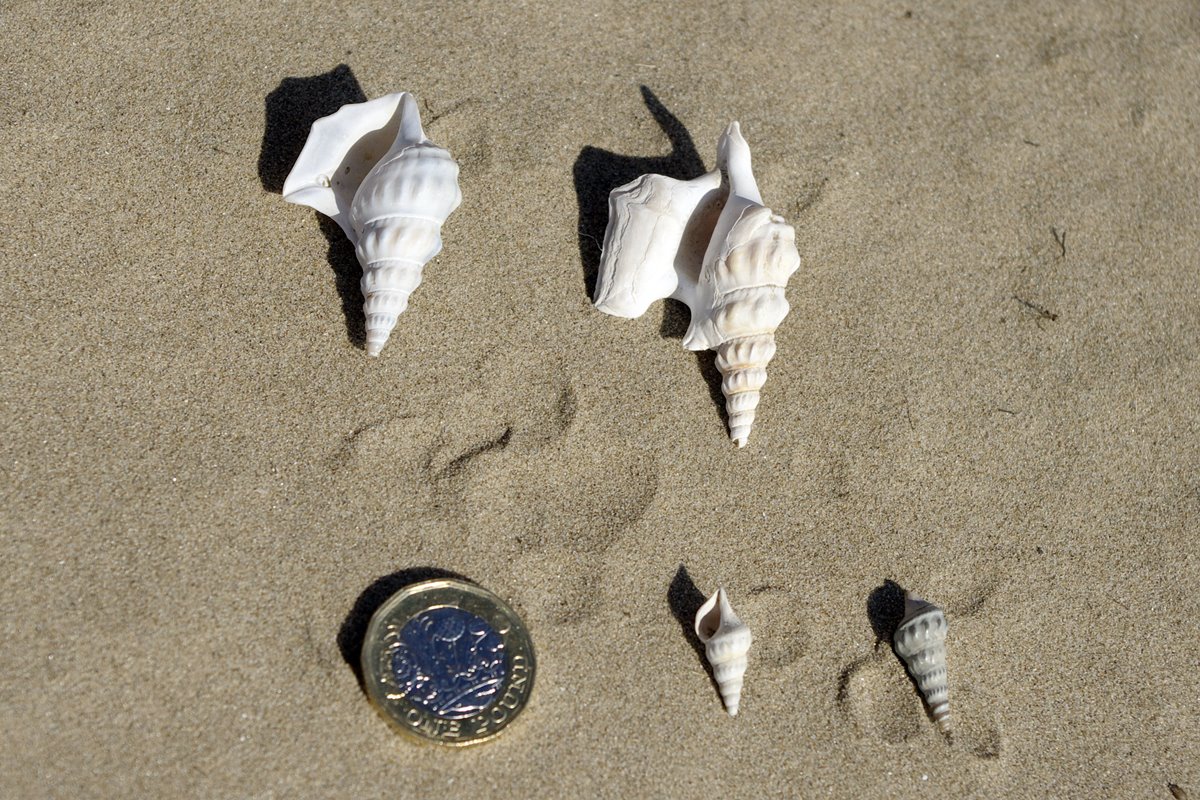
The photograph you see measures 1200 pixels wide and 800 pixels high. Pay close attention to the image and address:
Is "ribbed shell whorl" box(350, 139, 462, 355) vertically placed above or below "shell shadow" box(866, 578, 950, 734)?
above

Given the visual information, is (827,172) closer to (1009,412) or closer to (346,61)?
(1009,412)

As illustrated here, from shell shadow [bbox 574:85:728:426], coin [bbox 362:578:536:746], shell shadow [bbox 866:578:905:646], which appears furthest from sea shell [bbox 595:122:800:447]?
coin [bbox 362:578:536:746]

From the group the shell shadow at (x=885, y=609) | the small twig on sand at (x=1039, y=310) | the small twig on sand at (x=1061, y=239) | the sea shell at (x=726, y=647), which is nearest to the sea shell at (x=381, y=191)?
the sea shell at (x=726, y=647)

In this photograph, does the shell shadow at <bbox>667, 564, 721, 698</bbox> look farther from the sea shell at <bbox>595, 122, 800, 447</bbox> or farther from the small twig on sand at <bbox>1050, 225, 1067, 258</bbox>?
the small twig on sand at <bbox>1050, 225, 1067, 258</bbox>

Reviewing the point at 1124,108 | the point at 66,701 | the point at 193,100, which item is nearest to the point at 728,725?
the point at 66,701

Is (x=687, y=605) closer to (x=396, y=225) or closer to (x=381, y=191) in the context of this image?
(x=396, y=225)

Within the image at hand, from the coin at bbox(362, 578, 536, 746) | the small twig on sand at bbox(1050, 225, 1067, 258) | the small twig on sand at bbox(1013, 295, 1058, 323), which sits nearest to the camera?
the coin at bbox(362, 578, 536, 746)
